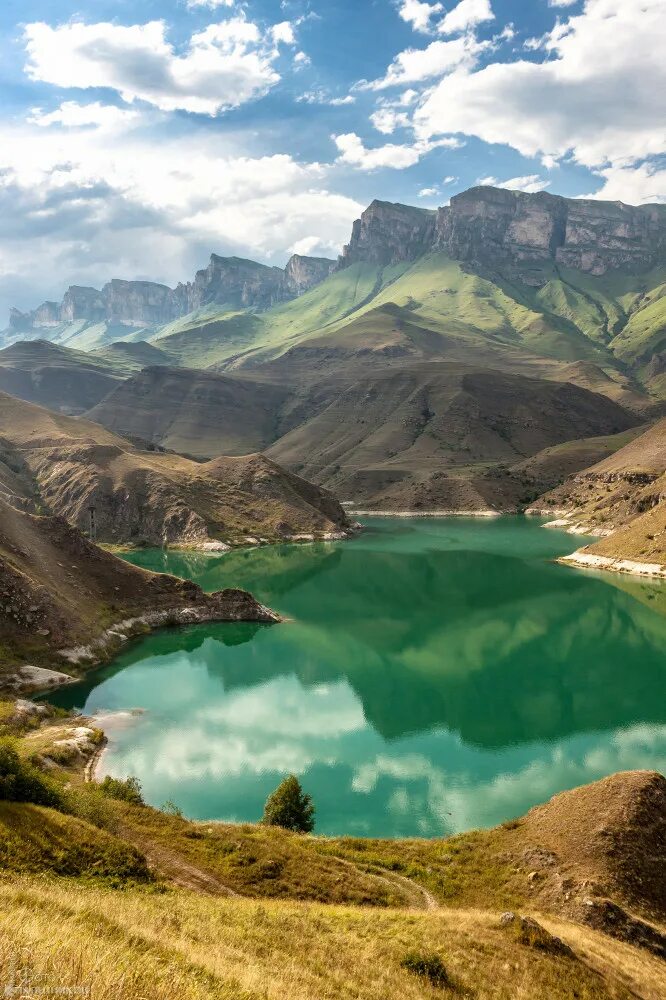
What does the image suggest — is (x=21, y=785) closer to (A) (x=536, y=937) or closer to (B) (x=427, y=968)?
(B) (x=427, y=968)

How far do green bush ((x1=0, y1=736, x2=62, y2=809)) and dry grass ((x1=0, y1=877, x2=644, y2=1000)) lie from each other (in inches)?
334

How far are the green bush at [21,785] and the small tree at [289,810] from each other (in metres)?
13.2

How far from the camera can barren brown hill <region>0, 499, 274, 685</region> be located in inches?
2712

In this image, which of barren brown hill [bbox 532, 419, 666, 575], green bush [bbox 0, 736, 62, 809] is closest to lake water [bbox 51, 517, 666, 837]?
barren brown hill [bbox 532, 419, 666, 575]

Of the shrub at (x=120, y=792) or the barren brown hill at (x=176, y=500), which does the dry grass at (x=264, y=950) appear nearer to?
the shrub at (x=120, y=792)

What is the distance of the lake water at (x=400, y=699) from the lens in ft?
155

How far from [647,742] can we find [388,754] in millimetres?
22351

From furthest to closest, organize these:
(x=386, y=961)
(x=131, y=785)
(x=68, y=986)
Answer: (x=131, y=785) → (x=386, y=961) → (x=68, y=986)

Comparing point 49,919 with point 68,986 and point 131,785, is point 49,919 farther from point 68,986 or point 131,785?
point 131,785

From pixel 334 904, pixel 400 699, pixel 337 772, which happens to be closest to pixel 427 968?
pixel 334 904

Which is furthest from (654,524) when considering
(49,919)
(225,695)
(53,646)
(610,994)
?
(49,919)

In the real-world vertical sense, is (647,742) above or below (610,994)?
below

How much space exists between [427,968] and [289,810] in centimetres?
1939

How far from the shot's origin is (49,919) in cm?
1548
